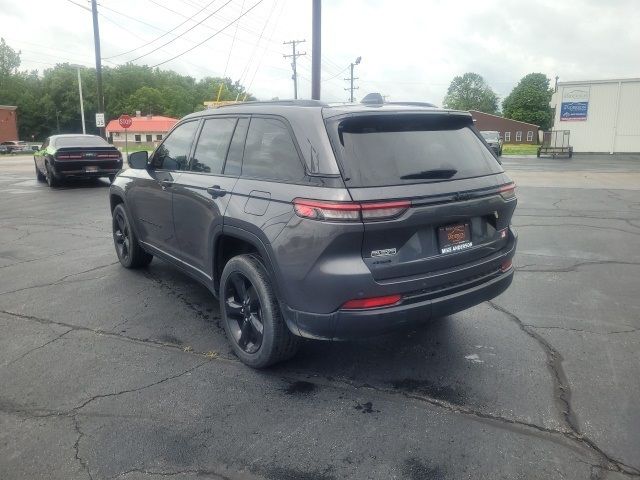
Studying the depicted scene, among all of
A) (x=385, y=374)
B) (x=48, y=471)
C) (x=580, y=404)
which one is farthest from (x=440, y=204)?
(x=48, y=471)

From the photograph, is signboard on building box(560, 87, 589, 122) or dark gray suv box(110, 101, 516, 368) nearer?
dark gray suv box(110, 101, 516, 368)

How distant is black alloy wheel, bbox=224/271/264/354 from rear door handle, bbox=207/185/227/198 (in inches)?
22.9

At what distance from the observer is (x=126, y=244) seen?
6.00 metres

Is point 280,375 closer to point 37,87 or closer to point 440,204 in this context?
point 440,204

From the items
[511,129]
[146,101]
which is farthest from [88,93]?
[511,129]

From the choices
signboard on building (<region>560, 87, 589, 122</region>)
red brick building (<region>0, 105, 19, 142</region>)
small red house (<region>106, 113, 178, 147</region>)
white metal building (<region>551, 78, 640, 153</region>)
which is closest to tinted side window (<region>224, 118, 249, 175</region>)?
white metal building (<region>551, 78, 640, 153</region>)

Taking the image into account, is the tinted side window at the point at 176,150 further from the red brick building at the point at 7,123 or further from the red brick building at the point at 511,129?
the red brick building at the point at 7,123

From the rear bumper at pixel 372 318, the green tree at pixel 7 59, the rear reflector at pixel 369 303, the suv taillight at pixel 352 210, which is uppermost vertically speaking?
the green tree at pixel 7 59

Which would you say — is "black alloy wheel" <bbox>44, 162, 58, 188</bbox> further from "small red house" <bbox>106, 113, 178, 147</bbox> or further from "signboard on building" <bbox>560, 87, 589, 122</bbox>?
"small red house" <bbox>106, 113, 178, 147</bbox>

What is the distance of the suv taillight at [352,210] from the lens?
111 inches

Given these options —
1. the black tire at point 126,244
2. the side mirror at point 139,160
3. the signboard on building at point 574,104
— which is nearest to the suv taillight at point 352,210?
the side mirror at point 139,160

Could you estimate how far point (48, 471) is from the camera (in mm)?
2516

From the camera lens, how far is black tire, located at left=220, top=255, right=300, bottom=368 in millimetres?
3307

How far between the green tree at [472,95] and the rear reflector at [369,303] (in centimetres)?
12093
